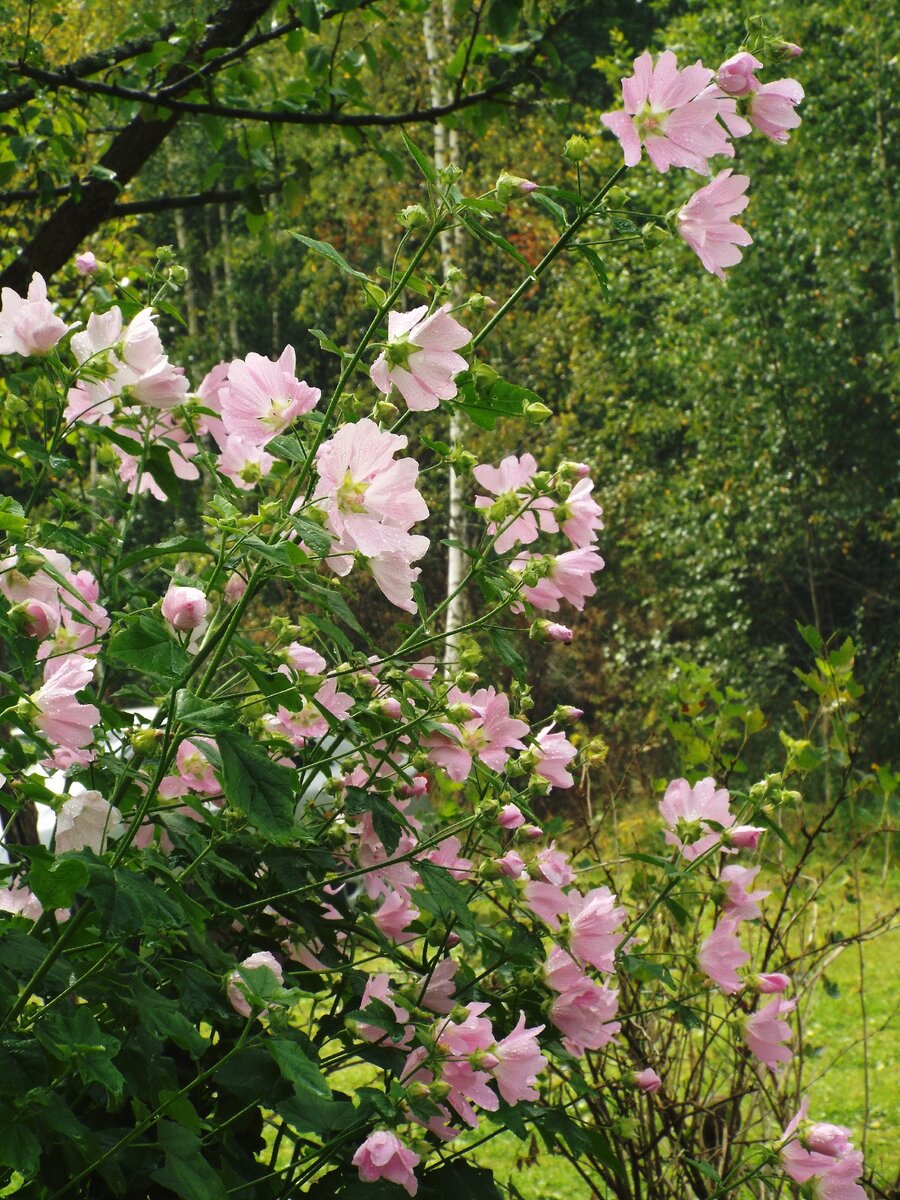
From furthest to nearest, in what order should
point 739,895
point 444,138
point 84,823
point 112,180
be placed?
point 444,138 → point 112,180 → point 739,895 → point 84,823

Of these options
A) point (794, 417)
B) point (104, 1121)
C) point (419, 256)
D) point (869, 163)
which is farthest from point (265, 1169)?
point (869, 163)

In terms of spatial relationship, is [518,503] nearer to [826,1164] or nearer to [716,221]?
[716,221]

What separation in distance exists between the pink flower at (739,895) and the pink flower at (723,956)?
0.01m

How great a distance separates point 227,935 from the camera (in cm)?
166

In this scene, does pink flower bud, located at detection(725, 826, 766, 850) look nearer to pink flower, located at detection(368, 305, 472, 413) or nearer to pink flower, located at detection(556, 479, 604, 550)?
pink flower, located at detection(556, 479, 604, 550)

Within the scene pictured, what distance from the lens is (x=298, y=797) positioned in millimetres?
1515

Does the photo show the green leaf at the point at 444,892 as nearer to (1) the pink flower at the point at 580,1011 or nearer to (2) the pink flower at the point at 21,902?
(1) the pink flower at the point at 580,1011

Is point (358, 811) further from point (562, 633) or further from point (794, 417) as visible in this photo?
point (794, 417)

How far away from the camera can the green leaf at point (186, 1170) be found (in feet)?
3.92

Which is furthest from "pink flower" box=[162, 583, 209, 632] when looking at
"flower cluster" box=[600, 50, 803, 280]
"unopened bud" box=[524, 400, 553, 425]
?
"flower cluster" box=[600, 50, 803, 280]

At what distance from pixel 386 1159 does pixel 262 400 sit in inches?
27.7

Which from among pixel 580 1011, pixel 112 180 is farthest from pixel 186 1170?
pixel 112 180

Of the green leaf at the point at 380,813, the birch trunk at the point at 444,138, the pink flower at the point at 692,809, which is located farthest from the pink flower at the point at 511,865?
the birch trunk at the point at 444,138

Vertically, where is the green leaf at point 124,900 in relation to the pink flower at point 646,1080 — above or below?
above
